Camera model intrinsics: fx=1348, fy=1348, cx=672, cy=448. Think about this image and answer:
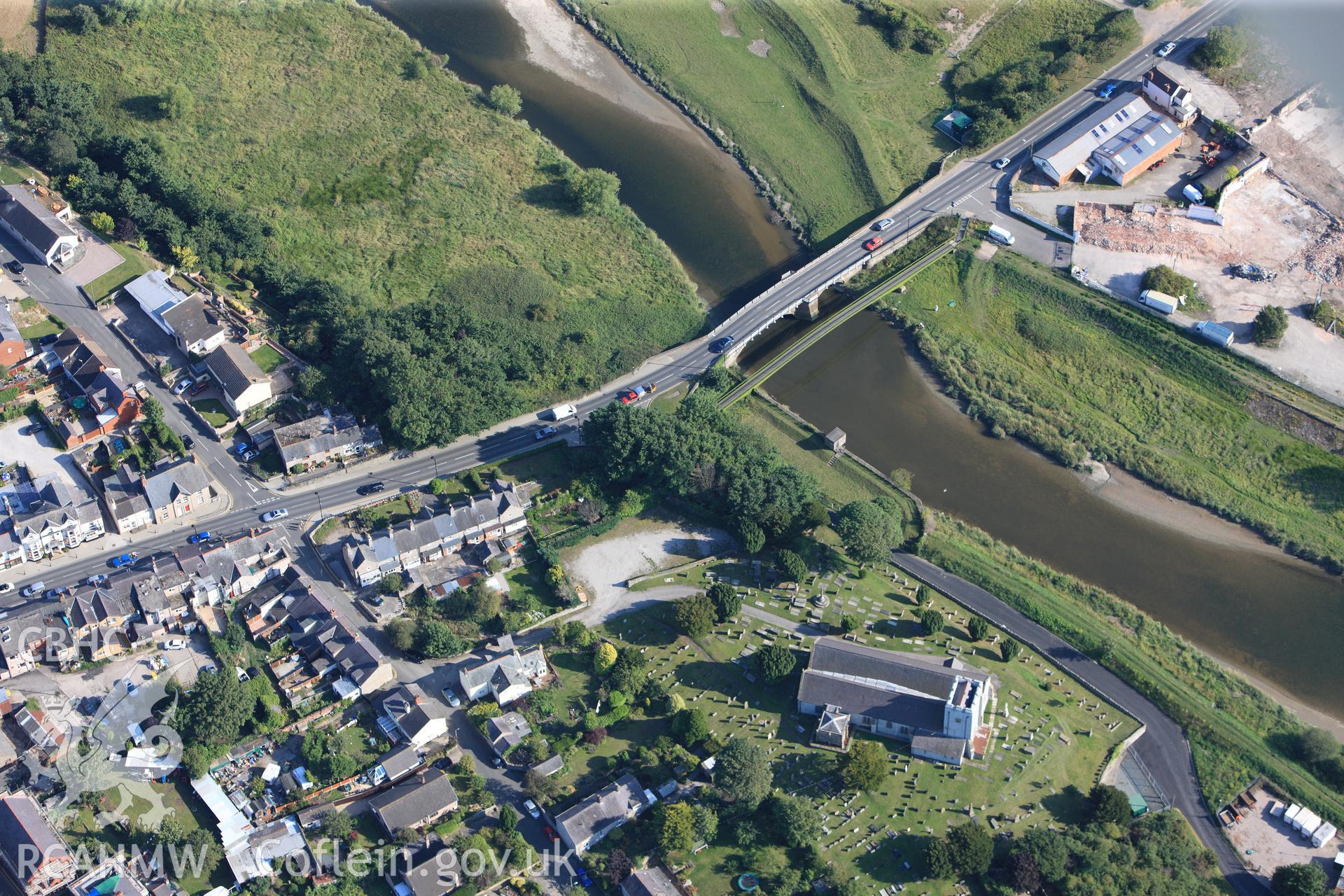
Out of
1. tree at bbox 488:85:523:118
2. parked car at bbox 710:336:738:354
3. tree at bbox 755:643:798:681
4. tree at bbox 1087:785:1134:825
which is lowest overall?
tree at bbox 1087:785:1134:825

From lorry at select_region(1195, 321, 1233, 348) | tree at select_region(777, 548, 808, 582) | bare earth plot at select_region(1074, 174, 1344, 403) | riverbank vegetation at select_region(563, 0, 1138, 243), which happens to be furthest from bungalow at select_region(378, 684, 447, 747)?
lorry at select_region(1195, 321, 1233, 348)

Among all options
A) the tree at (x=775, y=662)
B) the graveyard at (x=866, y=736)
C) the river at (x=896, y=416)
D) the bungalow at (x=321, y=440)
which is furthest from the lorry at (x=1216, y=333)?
the bungalow at (x=321, y=440)

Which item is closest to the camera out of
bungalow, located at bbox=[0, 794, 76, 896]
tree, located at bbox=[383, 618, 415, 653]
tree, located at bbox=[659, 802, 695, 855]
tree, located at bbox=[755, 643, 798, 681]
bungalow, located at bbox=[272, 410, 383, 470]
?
bungalow, located at bbox=[0, 794, 76, 896]

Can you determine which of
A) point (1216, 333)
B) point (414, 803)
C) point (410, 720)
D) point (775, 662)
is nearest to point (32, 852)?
point (414, 803)

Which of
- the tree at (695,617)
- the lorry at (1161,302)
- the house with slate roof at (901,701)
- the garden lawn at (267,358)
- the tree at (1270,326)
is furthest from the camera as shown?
the lorry at (1161,302)

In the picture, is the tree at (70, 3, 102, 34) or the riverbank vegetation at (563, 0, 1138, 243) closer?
the riverbank vegetation at (563, 0, 1138, 243)

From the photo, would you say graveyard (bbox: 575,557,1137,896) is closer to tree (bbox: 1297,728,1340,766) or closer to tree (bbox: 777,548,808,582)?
tree (bbox: 777,548,808,582)

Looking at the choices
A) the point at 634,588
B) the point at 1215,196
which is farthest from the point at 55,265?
the point at 1215,196

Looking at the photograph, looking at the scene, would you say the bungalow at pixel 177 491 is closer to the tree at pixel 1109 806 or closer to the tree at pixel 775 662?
the tree at pixel 775 662
